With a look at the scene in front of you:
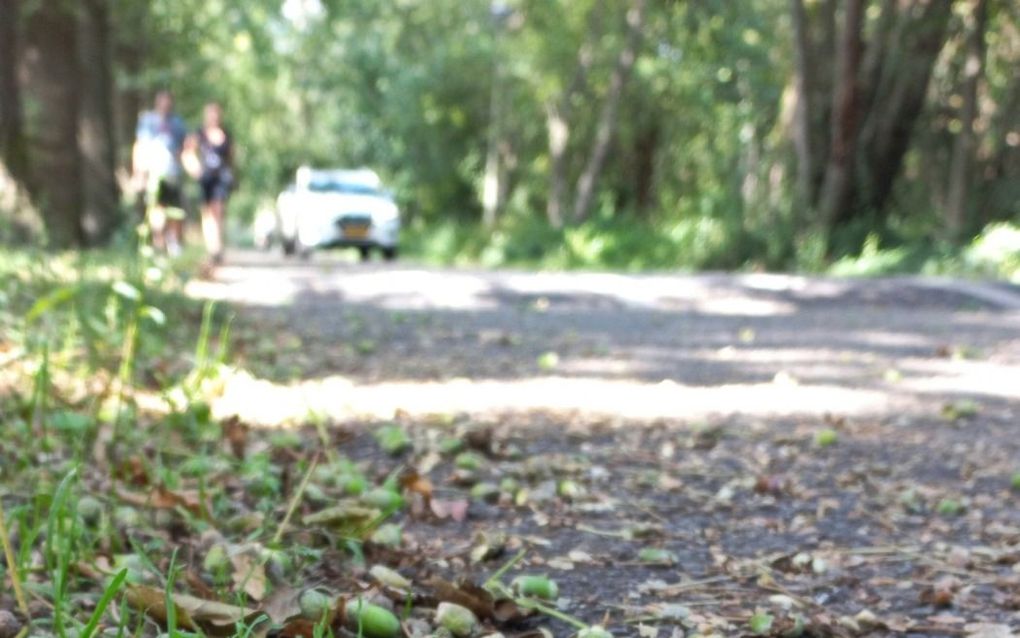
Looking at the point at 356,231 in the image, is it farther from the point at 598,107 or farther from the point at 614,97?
the point at 598,107

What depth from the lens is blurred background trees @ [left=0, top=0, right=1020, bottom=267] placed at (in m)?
16.1

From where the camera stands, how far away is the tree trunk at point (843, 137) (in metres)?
17.2

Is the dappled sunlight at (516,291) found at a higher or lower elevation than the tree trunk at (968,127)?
lower

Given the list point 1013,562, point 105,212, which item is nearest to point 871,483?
point 1013,562

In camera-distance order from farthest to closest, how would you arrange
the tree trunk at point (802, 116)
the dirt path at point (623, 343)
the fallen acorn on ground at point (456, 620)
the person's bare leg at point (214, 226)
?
the tree trunk at point (802, 116) < the person's bare leg at point (214, 226) < the dirt path at point (623, 343) < the fallen acorn on ground at point (456, 620)

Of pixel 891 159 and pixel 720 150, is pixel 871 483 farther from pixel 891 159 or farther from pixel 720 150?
pixel 720 150

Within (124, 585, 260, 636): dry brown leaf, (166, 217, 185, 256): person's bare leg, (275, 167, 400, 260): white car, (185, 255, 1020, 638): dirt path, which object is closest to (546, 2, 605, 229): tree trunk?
(275, 167, 400, 260): white car

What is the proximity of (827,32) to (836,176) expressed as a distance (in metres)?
2.24

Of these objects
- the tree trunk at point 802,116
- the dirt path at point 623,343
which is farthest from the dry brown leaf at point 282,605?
the tree trunk at point 802,116

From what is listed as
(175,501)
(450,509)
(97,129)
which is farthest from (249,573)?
(97,129)

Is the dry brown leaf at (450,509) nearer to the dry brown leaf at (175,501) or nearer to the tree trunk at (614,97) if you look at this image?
the dry brown leaf at (175,501)

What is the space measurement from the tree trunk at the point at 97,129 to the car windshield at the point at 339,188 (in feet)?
26.7

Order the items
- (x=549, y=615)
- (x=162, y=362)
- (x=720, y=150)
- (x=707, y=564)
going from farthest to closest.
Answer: (x=720, y=150) → (x=162, y=362) → (x=707, y=564) → (x=549, y=615)

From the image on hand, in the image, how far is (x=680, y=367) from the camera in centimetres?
749
